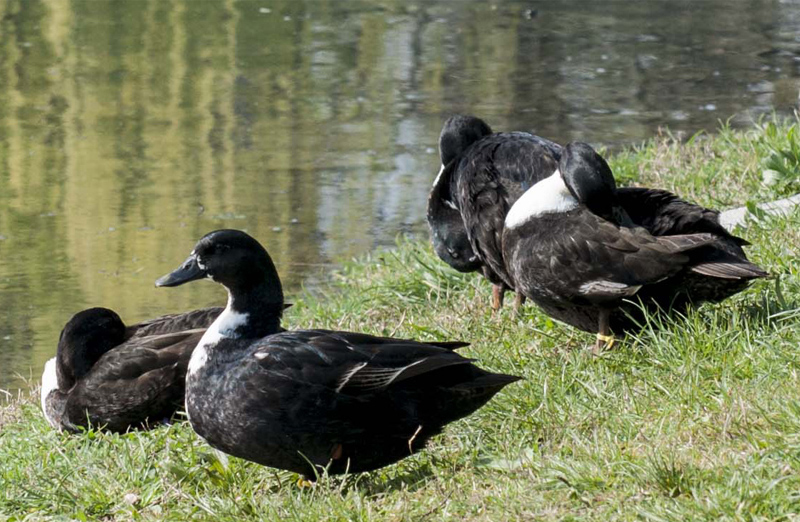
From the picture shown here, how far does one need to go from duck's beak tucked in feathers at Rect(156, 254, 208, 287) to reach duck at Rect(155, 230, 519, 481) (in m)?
0.32

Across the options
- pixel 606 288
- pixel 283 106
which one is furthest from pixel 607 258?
pixel 283 106

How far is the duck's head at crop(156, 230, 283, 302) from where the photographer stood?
14.8ft

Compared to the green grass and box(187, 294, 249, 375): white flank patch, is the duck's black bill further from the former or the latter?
the green grass

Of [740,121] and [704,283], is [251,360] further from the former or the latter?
[740,121]

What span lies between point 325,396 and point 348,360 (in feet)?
A: 0.52

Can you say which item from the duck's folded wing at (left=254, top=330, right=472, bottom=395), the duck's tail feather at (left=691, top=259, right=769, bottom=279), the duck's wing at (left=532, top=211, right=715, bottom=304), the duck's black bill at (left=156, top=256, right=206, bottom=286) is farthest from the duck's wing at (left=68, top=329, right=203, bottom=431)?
the duck's tail feather at (left=691, top=259, right=769, bottom=279)

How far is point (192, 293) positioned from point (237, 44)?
8119 mm

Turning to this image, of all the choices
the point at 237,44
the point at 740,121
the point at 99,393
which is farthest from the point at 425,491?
the point at 237,44

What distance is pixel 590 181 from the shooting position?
504cm

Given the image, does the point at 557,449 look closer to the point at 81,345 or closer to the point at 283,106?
the point at 81,345

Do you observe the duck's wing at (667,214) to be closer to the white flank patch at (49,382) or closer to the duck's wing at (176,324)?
the duck's wing at (176,324)

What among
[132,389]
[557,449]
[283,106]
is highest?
[557,449]

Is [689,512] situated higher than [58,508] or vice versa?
[689,512]

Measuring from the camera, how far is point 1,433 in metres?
5.59
